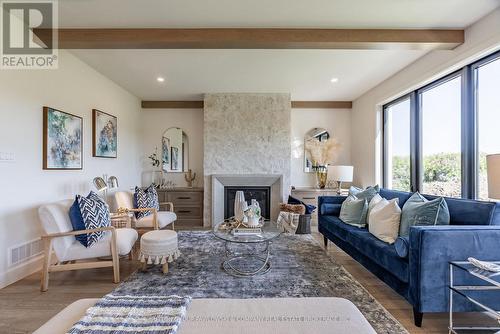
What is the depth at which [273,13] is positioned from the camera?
2479 millimetres

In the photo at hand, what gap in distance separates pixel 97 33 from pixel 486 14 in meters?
4.05

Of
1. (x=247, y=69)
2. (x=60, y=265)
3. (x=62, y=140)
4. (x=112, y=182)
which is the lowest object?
(x=60, y=265)

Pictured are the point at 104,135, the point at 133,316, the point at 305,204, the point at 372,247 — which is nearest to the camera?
the point at 133,316

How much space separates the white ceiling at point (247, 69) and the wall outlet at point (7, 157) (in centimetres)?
160

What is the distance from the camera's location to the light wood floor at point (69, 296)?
1.94 m

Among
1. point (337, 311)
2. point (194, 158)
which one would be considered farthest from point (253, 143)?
point (337, 311)

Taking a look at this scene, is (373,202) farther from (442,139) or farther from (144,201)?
(144,201)

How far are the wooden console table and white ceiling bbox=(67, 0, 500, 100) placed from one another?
Result: 2061mm

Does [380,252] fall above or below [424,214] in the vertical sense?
below

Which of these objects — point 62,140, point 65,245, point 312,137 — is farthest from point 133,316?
A: point 312,137

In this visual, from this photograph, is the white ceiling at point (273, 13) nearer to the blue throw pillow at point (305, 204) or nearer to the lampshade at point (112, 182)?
the lampshade at point (112, 182)

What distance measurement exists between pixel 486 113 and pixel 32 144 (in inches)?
200

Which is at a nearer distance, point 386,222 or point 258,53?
point 386,222

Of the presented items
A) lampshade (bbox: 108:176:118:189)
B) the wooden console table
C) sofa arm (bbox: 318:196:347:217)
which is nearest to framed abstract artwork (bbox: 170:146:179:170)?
the wooden console table
